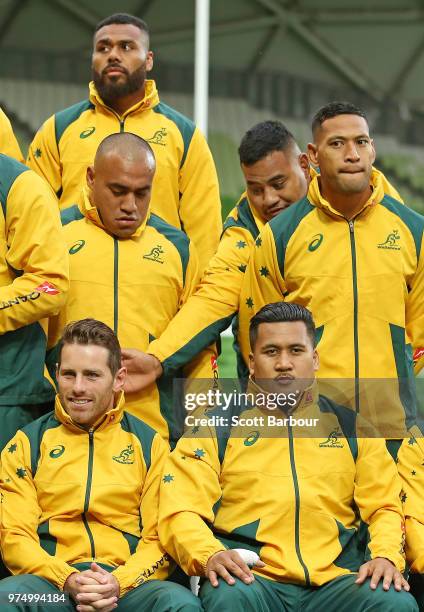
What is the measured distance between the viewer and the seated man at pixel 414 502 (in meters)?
3.99

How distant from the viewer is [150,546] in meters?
3.94

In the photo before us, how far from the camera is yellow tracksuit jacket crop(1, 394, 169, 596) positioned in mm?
3861

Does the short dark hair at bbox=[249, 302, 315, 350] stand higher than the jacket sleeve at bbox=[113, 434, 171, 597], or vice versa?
the short dark hair at bbox=[249, 302, 315, 350]

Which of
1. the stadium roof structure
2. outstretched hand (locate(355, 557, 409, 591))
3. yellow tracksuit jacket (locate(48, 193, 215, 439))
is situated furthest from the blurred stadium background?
outstretched hand (locate(355, 557, 409, 591))

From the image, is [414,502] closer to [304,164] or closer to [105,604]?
[105,604]

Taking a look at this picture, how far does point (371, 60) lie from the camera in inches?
389

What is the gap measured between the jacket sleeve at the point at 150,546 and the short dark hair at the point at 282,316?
51 centimetres

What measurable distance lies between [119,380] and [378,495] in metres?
0.94

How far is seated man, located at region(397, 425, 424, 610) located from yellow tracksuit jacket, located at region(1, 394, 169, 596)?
0.81 metres

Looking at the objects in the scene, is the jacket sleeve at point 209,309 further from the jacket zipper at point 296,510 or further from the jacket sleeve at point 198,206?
the jacket zipper at point 296,510

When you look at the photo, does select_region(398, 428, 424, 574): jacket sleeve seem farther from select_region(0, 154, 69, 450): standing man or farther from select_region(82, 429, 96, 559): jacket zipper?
select_region(0, 154, 69, 450): standing man

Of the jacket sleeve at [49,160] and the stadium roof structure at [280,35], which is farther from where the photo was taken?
the stadium roof structure at [280,35]

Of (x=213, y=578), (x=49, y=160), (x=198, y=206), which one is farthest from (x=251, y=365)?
(x=49, y=160)

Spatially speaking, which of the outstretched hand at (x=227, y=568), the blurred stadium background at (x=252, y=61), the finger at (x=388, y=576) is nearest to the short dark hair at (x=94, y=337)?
the outstretched hand at (x=227, y=568)
